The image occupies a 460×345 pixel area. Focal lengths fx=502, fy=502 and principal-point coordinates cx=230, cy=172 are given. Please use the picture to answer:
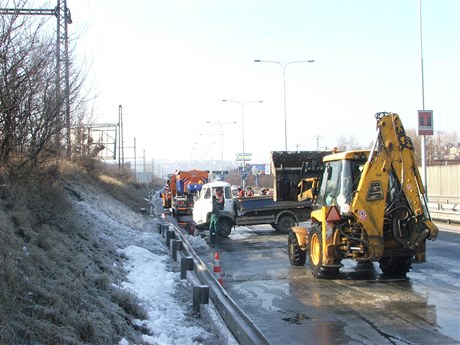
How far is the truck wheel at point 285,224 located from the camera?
21.9 meters

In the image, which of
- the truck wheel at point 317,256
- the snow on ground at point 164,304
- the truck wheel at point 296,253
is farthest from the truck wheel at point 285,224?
the truck wheel at point 317,256

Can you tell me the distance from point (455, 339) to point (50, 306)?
16.3ft

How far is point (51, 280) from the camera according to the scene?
620 cm

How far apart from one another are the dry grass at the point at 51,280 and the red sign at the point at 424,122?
67.0ft

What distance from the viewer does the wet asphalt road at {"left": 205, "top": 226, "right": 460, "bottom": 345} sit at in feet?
22.3

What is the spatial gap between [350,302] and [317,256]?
7.22 ft

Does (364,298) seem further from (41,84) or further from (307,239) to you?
(41,84)

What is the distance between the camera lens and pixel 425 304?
8.32 metres

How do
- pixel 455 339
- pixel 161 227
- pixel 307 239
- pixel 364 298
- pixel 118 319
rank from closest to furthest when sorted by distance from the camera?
pixel 118 319
pixel 455 339
pixel 364 298
pixel 307 239
pixel 161 227

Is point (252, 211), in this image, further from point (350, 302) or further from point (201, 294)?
point (201, 294)

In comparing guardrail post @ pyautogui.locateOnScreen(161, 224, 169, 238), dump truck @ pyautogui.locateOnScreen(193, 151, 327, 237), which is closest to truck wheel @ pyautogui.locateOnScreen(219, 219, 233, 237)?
dump truck @ pyautogui.locateOnScreen(193, 151, 327, 237)

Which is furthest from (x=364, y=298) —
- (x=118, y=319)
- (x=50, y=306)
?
(x=50, y=306)

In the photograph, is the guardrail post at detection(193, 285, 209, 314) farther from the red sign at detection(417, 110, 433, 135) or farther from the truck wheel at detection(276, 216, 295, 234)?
the red sign at detection(417, 110, 433, 135)

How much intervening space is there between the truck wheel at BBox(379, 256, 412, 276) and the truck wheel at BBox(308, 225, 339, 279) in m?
1.23
